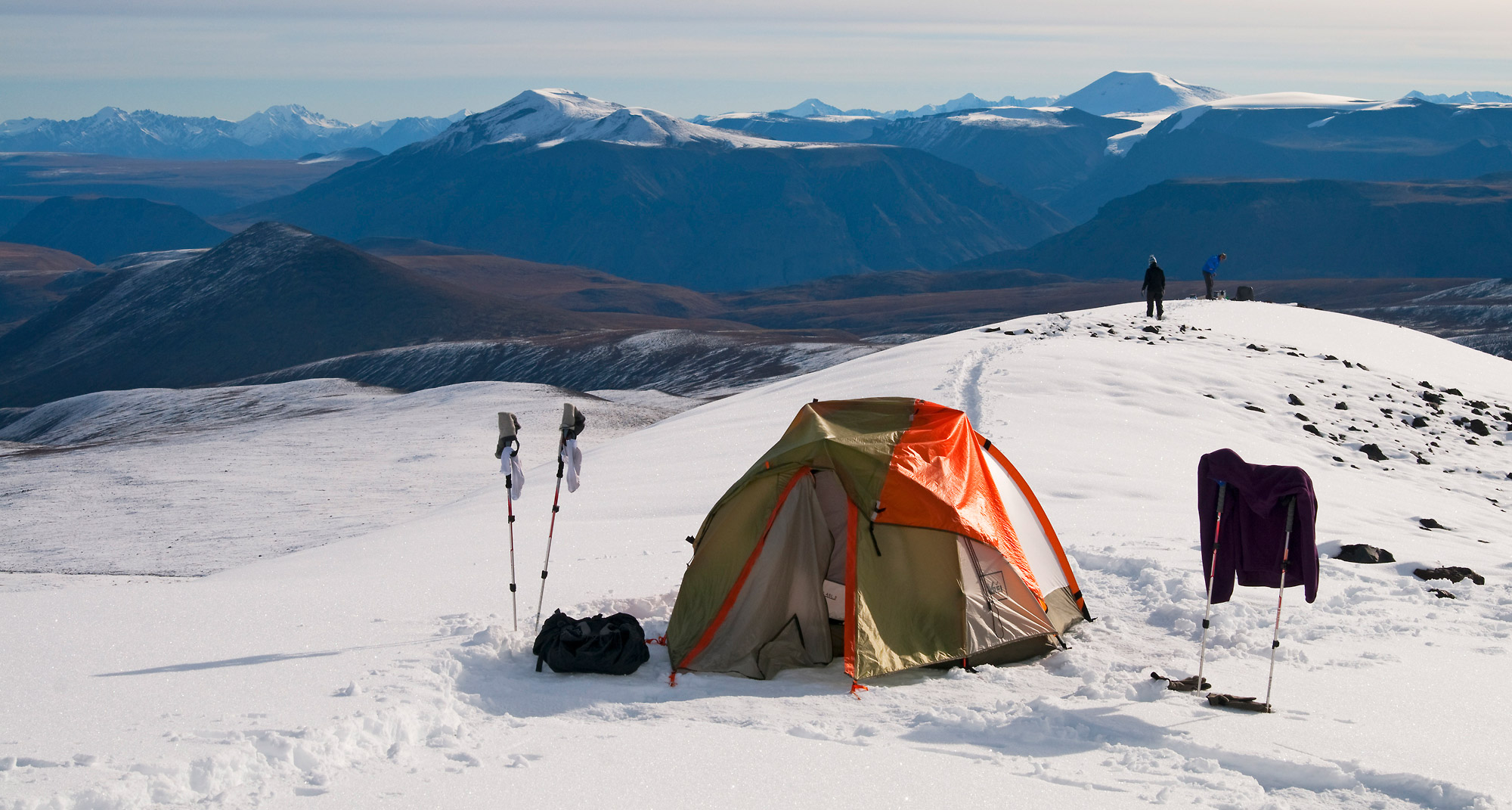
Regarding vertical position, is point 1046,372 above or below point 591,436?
above

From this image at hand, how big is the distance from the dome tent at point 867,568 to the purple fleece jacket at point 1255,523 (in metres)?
1.70

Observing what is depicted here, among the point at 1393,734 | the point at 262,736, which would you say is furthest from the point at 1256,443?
the point at 262,736

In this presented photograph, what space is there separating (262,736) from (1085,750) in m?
5.70

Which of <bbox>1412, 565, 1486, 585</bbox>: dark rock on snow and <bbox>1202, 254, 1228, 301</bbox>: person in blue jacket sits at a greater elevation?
<bbox>1202, 254, 1228, 301</bbox>: person in blue jacket

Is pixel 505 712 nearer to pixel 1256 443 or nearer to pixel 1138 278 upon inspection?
pixel 1256 443

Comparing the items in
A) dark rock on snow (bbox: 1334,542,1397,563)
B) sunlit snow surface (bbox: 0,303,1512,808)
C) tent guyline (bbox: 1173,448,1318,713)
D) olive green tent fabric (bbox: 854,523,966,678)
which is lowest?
sunlit snow surface (bbox: 0,303,1512,808)

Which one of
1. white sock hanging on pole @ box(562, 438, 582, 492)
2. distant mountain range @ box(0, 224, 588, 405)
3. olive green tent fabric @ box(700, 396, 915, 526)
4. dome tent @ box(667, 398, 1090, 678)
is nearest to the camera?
dome tent @ box(667, 398, 1090, 678)

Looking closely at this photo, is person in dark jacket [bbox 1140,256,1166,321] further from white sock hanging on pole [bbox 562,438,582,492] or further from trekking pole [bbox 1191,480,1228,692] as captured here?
white sock hanging on pole [bbox 562,438,582,492]

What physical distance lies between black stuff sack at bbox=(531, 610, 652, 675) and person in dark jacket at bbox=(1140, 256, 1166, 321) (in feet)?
82.9

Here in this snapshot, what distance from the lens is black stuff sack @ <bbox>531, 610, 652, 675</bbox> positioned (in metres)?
9.03

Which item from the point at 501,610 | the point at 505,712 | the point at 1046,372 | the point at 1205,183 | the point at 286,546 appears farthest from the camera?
the point at 1205,183

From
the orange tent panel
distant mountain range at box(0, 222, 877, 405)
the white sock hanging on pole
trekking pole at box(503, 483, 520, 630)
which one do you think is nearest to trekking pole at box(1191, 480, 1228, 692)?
the orange tent panel

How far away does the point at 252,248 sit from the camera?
458 feet

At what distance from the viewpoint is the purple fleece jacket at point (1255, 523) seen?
8.15 m
